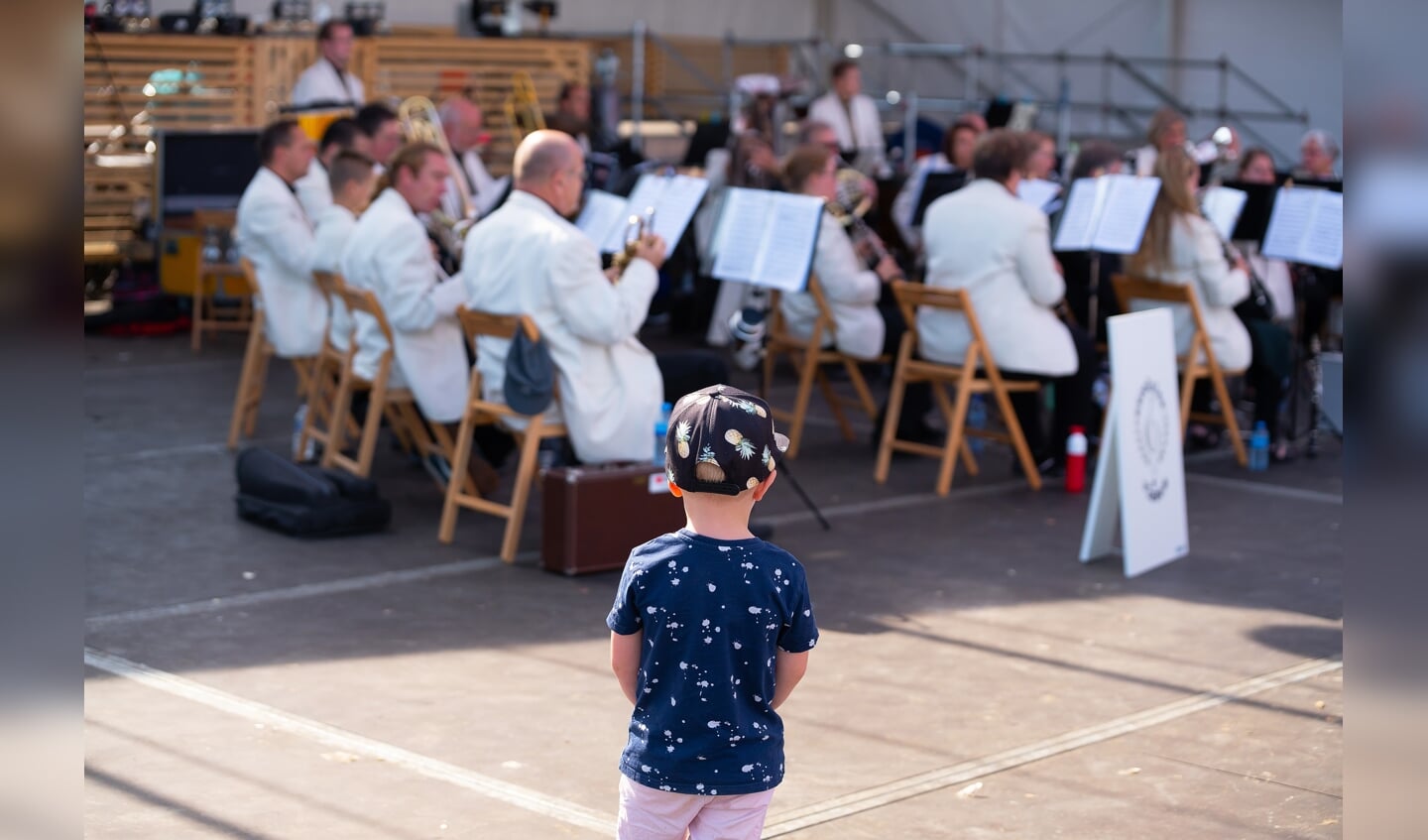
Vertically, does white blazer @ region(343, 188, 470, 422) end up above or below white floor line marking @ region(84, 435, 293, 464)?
above

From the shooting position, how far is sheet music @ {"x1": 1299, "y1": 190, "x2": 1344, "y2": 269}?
817 cm

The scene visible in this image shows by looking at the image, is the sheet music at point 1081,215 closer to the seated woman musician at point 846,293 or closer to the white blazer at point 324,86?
the seated woman musician at point 846,293

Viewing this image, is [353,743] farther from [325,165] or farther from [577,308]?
[325,165]

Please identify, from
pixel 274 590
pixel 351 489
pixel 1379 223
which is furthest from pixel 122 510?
pixel 1379 223

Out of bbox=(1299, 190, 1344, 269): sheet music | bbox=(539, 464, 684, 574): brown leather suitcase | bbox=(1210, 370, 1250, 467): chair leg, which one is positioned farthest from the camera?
bbox=(1299, 190, 1344, 269): sheet music

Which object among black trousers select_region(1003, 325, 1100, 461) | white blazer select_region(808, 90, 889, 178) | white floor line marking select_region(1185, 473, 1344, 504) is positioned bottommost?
white floor line marking select_region(1185, 473, 1344, 504)

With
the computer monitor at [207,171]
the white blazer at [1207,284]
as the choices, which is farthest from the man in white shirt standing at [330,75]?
the white blazer at [1207,284]

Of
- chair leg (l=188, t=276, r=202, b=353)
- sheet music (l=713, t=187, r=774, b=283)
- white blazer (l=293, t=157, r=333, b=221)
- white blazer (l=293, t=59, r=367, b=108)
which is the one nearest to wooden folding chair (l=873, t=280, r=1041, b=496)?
sheet music (l=713, t=187, r=774, b=283)

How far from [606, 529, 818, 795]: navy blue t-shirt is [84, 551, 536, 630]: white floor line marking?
2884 millimetres

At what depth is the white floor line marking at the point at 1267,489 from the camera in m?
7.32

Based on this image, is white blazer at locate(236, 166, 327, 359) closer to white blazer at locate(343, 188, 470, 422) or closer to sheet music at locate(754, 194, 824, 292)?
white blazer at locate(343, 188, 470, 422)

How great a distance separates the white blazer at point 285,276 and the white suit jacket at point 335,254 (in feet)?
1.25

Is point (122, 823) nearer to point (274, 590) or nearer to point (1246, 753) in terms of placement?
point (274, 590)

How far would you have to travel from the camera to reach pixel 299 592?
5.57 meters
